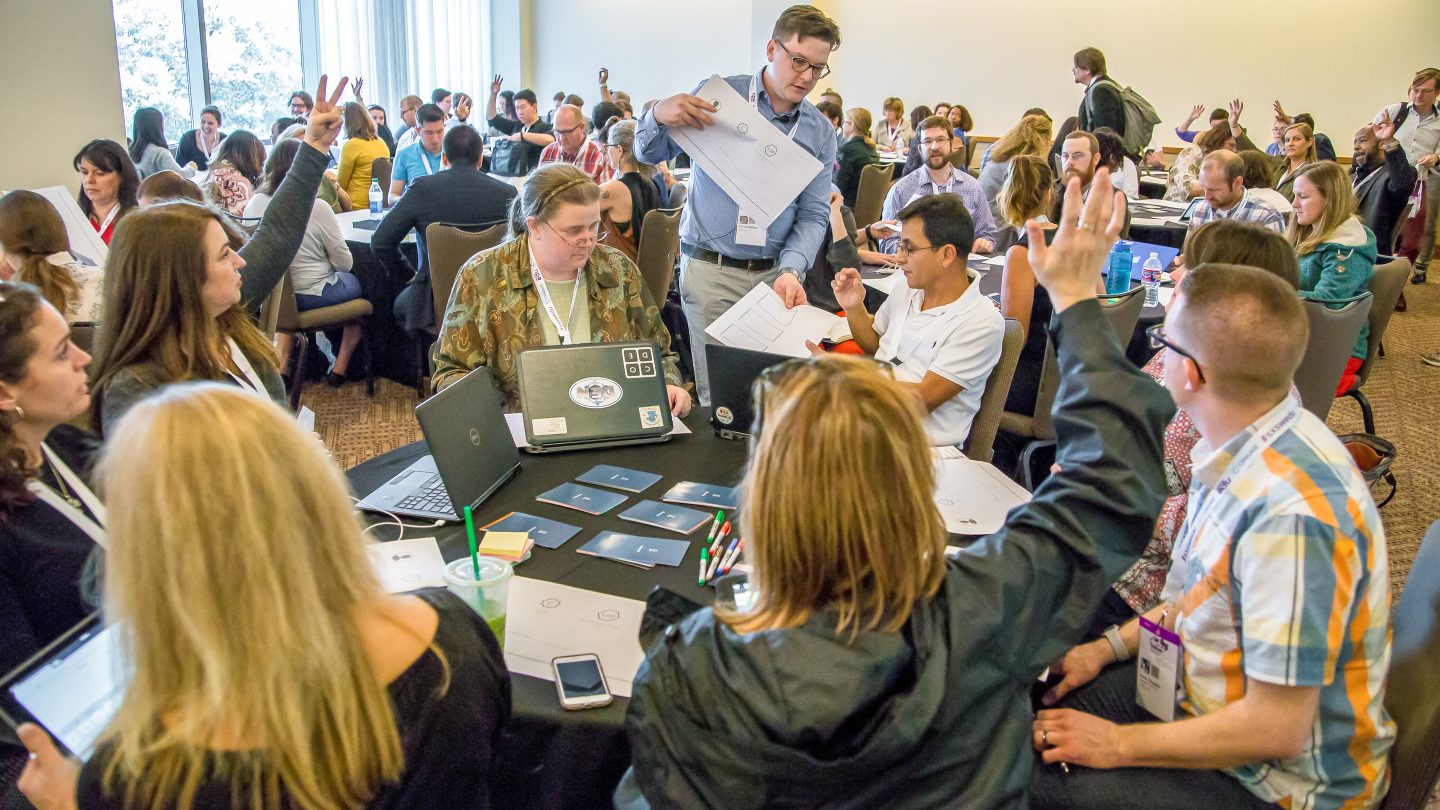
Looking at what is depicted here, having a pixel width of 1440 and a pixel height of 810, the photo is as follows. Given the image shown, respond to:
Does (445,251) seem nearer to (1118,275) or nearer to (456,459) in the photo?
(456,459)

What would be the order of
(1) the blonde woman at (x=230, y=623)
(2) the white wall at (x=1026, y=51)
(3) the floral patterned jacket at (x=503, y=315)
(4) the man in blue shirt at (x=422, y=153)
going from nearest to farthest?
1. (1) the blonde woman at (x=230, y=623)
2. (3) the floral patterned jacket at (x=503, y=315)
3. (4) the man in blue shirt at (x=422, y=153)
4. (2) the white wall at (x=1026, y=51)

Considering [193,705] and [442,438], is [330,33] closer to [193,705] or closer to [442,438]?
[442,438]

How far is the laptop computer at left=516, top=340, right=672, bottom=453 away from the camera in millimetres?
2186

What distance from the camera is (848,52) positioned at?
A: 41.2ft

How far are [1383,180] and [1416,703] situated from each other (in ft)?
23.1

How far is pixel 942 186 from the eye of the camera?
4.98 metres

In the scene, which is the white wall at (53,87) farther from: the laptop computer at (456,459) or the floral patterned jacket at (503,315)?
the laptop computer at (456,459)

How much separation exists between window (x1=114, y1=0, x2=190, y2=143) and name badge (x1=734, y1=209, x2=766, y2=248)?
809 cm

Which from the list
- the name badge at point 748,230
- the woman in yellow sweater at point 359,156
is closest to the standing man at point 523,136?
the woman in yellow sweater at point 359,156

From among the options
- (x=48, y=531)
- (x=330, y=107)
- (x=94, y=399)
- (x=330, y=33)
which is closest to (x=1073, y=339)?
(x=48, y=531)

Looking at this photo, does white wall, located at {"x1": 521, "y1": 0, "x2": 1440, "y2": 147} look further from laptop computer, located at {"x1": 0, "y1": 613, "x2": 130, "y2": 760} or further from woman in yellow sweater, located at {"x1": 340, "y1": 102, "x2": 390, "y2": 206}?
laptop computer, located at {"x1": 0, "y1": 613, "x2": 130, "y2": 760}

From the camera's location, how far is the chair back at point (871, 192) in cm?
704

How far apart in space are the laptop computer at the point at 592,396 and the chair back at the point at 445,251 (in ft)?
7.10

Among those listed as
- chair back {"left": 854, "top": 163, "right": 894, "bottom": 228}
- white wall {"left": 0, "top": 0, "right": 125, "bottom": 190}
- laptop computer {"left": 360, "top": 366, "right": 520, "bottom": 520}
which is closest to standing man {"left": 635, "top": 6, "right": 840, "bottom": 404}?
laptop computer {"left": 360, "top": 366, "right": 520, "bottom": 520}
